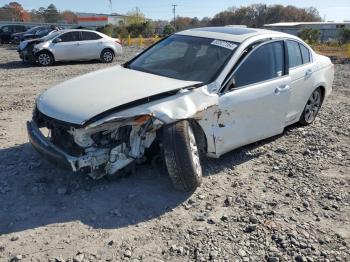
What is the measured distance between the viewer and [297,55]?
19.0 feet

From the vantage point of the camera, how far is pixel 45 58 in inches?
578

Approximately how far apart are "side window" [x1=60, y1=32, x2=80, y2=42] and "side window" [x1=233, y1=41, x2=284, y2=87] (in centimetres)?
1165

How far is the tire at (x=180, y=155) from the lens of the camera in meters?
3.81

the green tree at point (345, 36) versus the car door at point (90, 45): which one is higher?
the car door at point (90, 45)

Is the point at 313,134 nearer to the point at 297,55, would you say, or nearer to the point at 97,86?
the point at 297,55

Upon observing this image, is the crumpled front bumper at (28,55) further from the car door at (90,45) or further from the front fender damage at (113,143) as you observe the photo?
the front fender damage at (113,143)

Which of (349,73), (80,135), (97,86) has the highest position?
(97,86)

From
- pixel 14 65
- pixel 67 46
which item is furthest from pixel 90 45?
pixel 14 65

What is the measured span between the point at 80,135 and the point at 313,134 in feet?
13.0

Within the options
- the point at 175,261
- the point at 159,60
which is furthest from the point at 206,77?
the point at 175,261

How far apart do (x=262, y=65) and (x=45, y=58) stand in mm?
11647

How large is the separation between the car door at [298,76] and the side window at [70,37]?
37.3ft

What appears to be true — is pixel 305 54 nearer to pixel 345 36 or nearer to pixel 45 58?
pixel 45 58

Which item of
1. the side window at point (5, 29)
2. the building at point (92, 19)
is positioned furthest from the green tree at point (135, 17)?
the side window at point (5, 29)
